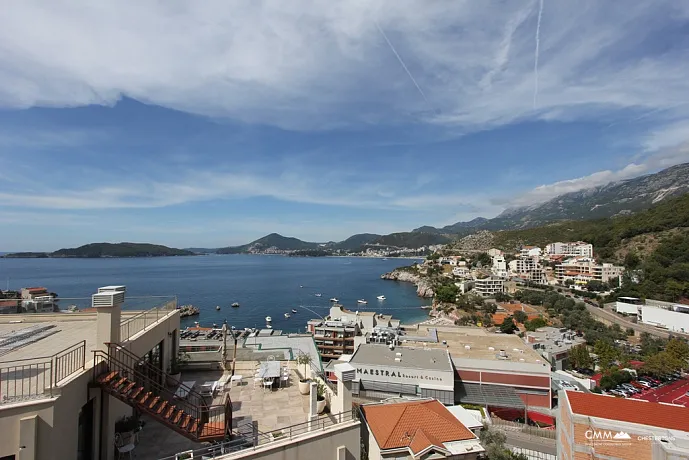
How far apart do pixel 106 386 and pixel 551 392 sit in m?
25.4

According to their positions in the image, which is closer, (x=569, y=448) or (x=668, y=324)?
(x=569, y=448)

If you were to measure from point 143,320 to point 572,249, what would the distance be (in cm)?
8712

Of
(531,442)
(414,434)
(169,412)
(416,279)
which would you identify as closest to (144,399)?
(169,412)

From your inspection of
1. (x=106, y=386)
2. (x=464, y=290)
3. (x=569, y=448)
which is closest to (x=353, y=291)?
(x=464, y=290)

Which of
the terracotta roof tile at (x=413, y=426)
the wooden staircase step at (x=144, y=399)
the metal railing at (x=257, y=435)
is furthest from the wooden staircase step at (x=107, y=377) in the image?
the terracotta roof tile at (x=413, y=426)

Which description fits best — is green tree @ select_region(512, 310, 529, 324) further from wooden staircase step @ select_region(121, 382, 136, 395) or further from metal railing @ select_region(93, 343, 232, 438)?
wooden staircase step @ select_region(121, 382, 136, 395)

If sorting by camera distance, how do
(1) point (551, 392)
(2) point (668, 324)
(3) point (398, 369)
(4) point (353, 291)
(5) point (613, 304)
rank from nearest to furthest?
1. (3) point (398, 369)
2. (1) point (551, 392)
3. (2) point (668, 324)
4. (5) point (613, 304)
5. (4) point (353, 291)

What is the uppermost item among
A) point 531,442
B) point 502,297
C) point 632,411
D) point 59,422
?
point 59,422

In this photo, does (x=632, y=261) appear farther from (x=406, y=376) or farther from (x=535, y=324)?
(x=406, y=376)

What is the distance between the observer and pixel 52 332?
6484 millimetres

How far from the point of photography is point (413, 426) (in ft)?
32.9

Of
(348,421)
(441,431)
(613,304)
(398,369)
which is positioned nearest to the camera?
(348,421)

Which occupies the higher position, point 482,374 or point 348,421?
point 348,421

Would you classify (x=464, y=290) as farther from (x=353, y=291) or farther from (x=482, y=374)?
(x=482, y=374)
